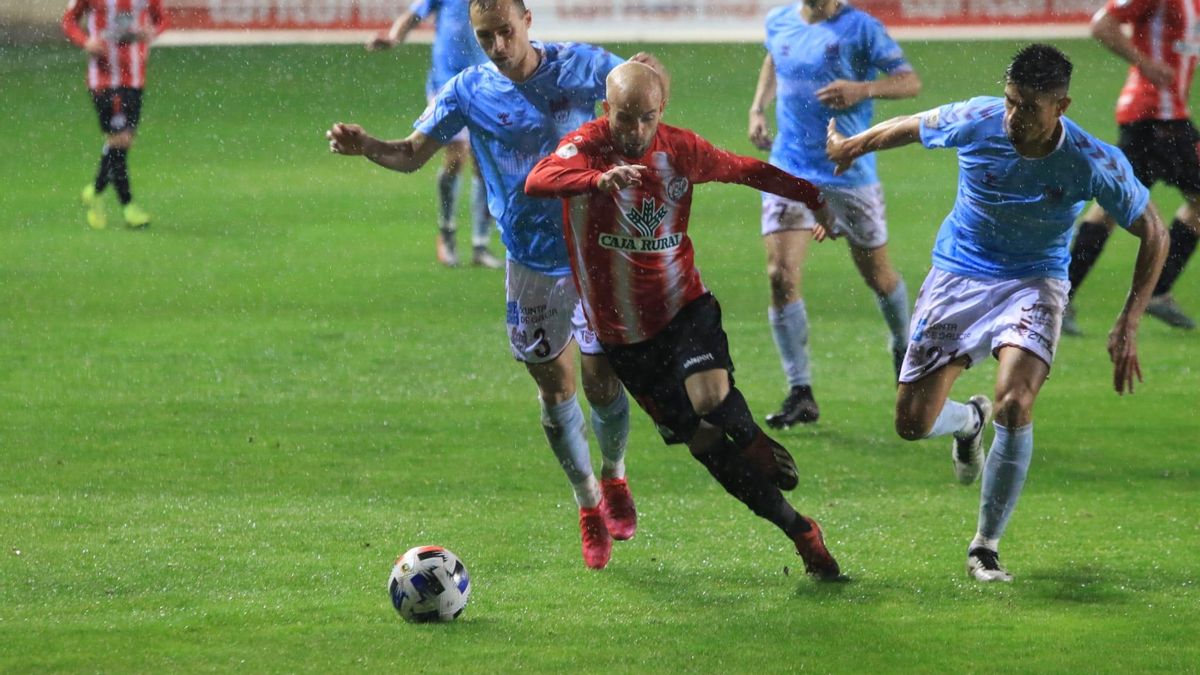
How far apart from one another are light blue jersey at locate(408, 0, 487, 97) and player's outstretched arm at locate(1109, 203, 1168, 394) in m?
6.62

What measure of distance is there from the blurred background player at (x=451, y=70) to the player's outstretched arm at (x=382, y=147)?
5235 millimetres

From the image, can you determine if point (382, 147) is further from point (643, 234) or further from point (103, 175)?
point (103, 175)

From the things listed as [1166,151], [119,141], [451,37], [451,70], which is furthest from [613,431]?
[119,141]

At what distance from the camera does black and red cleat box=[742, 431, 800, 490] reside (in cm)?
510

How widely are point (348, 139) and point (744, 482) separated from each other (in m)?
1.69

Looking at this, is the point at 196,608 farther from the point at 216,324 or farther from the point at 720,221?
the point at 720,221

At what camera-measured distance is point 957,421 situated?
620cm

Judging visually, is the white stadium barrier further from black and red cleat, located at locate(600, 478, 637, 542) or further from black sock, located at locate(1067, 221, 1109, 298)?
black and red cleat, located at locate(600, 478, 637, 542)

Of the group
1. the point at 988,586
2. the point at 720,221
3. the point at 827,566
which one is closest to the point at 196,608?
the point at 827,566

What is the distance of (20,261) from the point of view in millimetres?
11562

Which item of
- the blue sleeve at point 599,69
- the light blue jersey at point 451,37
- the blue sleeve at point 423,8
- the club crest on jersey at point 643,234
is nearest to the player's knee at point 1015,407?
the club crest on jersey at point 643,234

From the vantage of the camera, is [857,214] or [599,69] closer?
[599,69]

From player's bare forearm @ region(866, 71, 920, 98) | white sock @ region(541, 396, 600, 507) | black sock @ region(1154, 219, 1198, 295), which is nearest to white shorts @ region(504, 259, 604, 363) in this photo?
white sock @ region(541, 396, 600, 507)

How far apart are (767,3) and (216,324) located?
14.8 m
